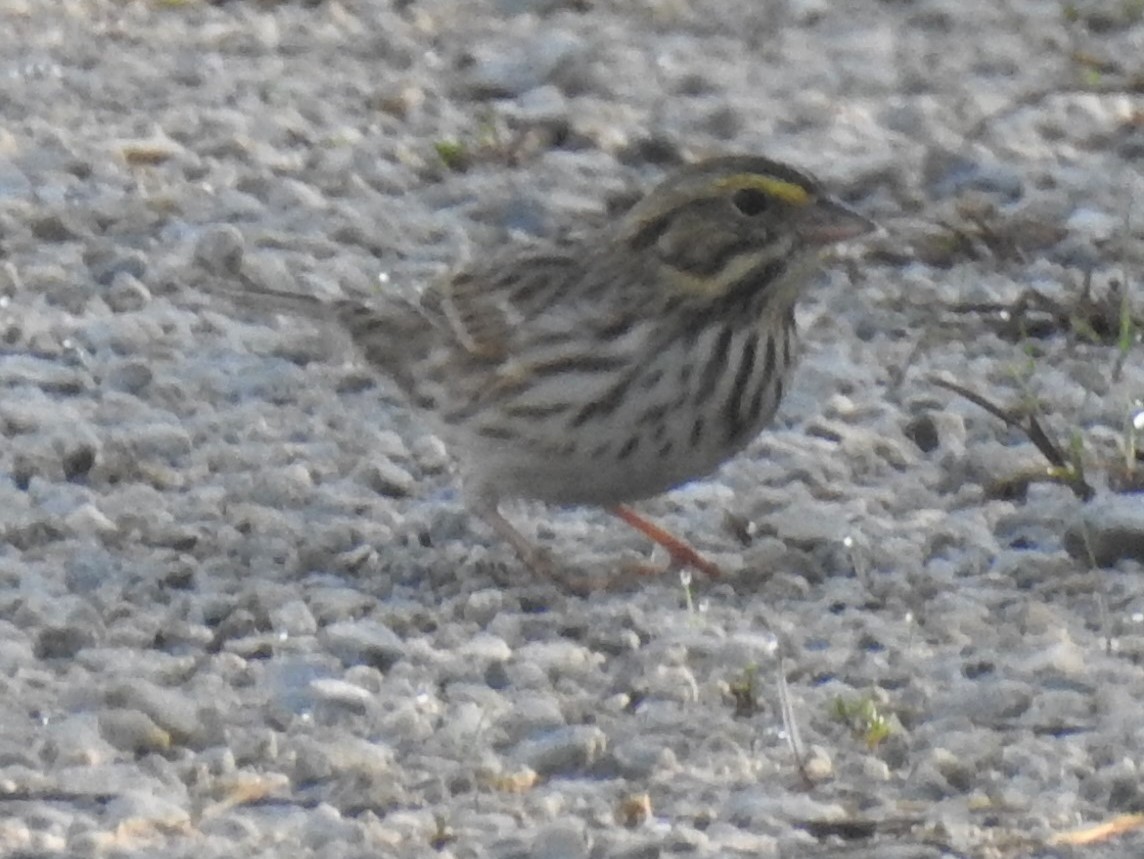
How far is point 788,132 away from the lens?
9.69 meters

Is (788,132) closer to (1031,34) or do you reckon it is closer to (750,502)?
(1031,34)

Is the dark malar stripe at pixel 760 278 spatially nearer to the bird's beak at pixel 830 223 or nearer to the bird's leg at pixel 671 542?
the bird's beak at pixel 830 223

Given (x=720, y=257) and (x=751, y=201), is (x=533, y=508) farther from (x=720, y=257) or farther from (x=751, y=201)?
(x=751, y=201)

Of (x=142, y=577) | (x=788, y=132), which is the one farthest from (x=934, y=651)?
(x=788, y=132)

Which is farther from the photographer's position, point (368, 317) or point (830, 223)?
point (368, 317)

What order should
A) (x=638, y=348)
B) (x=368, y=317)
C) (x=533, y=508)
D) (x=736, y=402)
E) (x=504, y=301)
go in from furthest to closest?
(x=368, y=317), (x=533, y=508), (x=504, y=301), (x=638, y=348), (x=736, y=402)

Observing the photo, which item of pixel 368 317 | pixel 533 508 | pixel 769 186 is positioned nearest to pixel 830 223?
pixel 769 186

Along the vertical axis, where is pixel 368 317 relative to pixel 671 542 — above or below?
above

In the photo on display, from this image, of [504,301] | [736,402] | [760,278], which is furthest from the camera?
[504,301]

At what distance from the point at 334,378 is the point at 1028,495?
177cm

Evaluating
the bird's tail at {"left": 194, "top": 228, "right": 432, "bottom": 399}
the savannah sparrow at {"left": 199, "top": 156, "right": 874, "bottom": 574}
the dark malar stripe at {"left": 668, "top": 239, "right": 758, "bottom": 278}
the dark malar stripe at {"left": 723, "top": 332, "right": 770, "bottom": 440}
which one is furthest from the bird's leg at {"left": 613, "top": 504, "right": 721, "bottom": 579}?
the bird's tail at {"left": 194, "top": 228, "right": 432, "bottom": 399}

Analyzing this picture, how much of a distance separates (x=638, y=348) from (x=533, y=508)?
67 centimetres

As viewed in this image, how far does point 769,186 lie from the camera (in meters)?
6.81

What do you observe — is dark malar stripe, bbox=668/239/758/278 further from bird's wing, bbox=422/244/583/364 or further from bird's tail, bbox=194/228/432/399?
bird's tail, bbox=194/228/432/399
